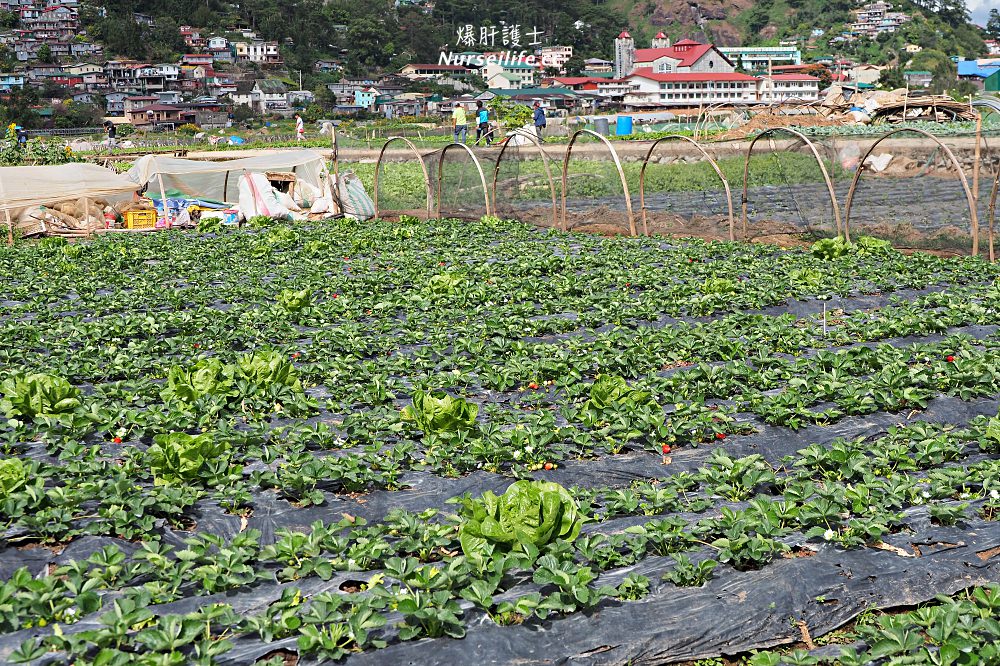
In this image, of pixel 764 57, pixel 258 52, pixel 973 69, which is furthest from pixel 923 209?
pixel 764 57

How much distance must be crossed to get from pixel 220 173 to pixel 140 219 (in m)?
2.50

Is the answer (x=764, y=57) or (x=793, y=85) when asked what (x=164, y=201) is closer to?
(x=793, y=85)

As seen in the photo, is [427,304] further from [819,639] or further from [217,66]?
[217,66]

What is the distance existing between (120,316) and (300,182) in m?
13.4

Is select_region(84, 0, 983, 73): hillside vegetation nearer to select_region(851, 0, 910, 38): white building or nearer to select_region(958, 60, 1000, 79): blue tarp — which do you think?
select_region(851, 0, 910, 38): white building

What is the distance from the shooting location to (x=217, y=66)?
130 metres

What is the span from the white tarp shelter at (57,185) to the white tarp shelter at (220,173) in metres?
0.83

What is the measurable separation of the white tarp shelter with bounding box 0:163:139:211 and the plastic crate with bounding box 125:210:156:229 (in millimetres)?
968

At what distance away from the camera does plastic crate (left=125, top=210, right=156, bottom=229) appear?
2048cm

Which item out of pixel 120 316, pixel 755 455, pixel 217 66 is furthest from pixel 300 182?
pixel 217 66

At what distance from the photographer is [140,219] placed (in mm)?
20594

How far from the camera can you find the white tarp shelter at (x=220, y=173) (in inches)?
868

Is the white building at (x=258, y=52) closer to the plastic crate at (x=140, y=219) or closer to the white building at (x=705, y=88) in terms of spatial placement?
the white building at (x=705, y=88)

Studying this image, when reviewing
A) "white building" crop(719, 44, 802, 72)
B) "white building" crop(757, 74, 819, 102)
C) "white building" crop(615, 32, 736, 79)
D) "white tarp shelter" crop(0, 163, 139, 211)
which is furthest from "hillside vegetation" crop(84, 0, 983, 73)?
"white tarp shelter" crop(0, 163, 139, 211)
